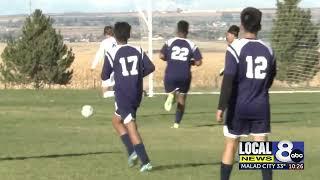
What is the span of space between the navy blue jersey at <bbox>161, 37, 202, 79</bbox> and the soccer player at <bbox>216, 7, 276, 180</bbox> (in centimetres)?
884

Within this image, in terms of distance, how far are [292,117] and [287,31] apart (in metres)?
15.6

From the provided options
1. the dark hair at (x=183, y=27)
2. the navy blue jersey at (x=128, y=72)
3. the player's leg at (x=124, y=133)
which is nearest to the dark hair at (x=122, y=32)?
the navy blue jersey at (x=128, y=72)

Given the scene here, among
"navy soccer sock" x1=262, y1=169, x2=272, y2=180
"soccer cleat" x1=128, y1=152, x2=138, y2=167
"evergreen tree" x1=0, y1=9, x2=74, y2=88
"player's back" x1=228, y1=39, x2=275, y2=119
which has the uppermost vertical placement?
"player's back" x1=228, y1=39, x2=275, y2=119

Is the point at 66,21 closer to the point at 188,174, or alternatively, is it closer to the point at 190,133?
the point at 190,133

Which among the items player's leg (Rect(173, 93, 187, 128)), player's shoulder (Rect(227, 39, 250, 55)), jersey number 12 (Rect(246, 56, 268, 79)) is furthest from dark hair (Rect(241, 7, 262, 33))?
player's leg (Rect(173, 93, 187, 128))

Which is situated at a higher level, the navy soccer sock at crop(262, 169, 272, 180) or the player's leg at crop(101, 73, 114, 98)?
the player's leg at crop(101, 73, 114, 98)

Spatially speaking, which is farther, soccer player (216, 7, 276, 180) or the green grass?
the green grass

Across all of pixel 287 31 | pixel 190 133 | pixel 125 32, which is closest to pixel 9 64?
pixel 287 31

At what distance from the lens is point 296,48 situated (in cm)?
3700

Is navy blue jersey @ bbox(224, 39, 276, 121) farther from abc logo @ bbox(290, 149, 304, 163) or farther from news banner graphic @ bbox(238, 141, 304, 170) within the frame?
abc logo @ bbox(290, 149, 304, 163)

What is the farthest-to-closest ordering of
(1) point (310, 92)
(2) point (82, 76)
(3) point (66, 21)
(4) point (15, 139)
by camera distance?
(3) point (66, 21) < (2) point (82, 76) < (1) point (310, 92) < (4) point (15, 139)

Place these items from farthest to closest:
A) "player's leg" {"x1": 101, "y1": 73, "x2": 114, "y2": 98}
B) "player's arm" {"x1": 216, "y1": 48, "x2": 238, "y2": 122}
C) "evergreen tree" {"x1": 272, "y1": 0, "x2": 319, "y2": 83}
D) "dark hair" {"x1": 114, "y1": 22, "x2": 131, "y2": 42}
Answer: "evergreen tree" {"x1": 272, "y1": 0, "x2": 319, "y2": 83}
"player's leg" {"x1": 101, "y1": 73, "x2": 114, "y2": 98}
"dark hair" {"x1": 114, "y1": 22, "x2": 131, "y2": 42}
"player's arm" {"x1": 216, "y1": 48, "x2": 238, "y2": 122}

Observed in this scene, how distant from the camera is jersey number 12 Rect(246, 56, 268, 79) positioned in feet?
31.9

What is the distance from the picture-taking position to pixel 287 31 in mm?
37406
